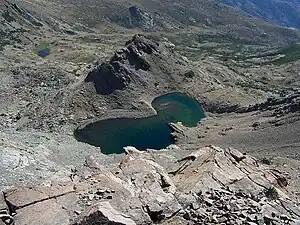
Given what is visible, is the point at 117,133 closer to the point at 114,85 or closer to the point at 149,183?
the point at 114,85

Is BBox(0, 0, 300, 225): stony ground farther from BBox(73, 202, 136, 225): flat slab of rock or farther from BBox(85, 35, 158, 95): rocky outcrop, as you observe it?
BBox(85, 35, 158, 95): rocky outcrop

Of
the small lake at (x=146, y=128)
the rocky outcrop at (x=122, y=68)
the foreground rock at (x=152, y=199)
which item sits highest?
the foreground rock at (x=152, y=199)

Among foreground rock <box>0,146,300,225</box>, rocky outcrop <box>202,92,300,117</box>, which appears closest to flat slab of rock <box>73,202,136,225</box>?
foreground rock <box>0,146,300,225</box>

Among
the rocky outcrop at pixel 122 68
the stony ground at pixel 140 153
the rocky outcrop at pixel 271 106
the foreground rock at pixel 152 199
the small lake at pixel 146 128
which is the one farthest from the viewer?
the rocky outcrop at pixel 122 68

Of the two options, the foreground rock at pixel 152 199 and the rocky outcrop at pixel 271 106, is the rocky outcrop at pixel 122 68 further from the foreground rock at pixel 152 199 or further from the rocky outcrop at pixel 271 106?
the foreground rock at pixel 152 199

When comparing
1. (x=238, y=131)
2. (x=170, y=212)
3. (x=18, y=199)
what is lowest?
(x=238, y=131)

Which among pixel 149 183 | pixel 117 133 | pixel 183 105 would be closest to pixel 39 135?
pixel 117 133

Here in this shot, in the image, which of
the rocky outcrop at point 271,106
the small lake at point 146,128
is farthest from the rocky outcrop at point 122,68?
the rocky outcrop at point 271,106
